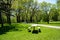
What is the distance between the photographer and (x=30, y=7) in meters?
62.7

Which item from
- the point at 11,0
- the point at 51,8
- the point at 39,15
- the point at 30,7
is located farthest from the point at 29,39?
the point at 39,15

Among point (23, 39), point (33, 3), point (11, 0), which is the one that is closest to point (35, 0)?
point (33, 3)

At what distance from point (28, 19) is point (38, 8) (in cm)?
674

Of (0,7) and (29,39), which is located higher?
(0,7)

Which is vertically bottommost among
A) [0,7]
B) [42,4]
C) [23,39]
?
[23,39]

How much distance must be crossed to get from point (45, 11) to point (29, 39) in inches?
1869

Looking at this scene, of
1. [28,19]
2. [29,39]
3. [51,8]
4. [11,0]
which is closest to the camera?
[29,39]

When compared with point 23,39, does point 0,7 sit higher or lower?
higher

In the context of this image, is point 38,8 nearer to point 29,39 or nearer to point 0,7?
point 0,7

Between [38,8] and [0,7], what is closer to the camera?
[0,7]

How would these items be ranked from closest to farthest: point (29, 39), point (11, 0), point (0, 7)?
1. point (29, 39)
2. point (0, 7)
3. point (11, 0)

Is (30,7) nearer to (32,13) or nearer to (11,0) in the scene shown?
(32,13)

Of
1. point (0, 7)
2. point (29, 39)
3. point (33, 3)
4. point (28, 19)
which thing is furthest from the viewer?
point (28, 19)

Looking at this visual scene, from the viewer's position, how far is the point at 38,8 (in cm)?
6481
